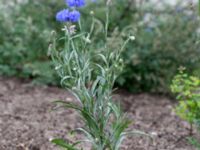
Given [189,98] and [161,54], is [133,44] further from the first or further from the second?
[189,98]

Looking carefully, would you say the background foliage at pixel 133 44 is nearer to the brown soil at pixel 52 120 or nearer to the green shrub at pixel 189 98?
the brown soil at pixel 52 120

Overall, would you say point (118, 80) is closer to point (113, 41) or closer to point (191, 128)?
point (113, 41)

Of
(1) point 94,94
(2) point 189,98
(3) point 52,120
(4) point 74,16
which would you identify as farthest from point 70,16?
(3) point 52,120

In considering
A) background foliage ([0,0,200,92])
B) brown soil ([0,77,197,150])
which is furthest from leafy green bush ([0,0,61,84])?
brown soil ([0,77,197,150])

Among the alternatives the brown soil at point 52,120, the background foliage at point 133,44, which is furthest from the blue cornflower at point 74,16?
the background foliage at point 133,44

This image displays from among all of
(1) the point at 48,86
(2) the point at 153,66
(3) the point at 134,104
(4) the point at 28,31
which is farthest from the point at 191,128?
(4) the point at 28,31

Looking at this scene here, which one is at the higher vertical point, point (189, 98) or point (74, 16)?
point (74, 16)

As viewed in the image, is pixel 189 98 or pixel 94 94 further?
pixel 189 98

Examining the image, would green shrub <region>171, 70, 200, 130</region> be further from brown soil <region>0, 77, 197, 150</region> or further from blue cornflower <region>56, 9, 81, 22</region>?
blue cornflower <region>56, 9, 81, 22</region>
